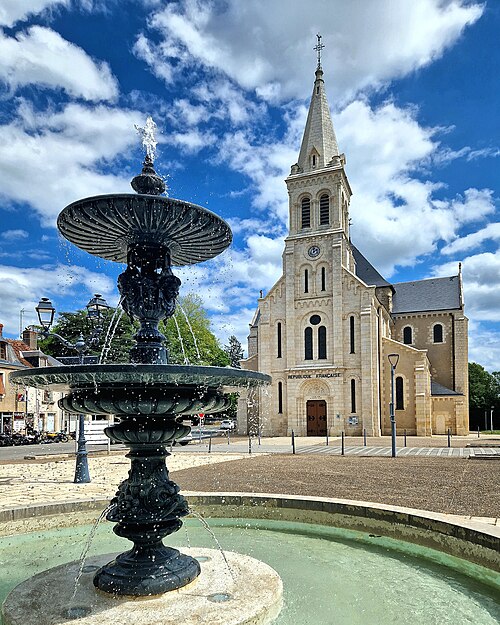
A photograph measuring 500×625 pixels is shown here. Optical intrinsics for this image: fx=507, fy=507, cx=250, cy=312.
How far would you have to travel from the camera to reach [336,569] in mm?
5656

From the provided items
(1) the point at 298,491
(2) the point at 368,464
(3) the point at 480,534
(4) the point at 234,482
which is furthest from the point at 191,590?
(2) the point at 368,464

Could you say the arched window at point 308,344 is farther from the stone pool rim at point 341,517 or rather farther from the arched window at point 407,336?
the stone pool rim at point 341,517

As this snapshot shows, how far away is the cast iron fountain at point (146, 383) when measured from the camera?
441cm

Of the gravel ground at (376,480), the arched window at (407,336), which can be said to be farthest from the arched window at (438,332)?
the gravel ground at (376,480)

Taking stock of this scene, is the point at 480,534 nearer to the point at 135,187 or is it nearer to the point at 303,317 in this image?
the point at 135,187

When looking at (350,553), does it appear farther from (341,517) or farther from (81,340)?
(81,340)

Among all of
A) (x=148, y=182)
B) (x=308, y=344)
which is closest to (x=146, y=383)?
(x=148, y=182)

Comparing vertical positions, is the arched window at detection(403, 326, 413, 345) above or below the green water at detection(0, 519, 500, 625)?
above

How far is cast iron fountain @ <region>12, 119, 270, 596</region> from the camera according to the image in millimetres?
4406

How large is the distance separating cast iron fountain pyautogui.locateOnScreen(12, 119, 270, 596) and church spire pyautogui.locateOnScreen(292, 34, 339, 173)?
4043cm

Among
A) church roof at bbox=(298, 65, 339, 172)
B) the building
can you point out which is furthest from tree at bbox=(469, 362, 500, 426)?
the building

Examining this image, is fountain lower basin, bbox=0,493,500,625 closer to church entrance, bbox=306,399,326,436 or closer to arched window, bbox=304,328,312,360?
church entrance, bbox=306,399,326,436

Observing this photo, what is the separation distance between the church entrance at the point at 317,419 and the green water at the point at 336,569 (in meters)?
33.4

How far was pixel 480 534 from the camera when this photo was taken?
18.0 ft
